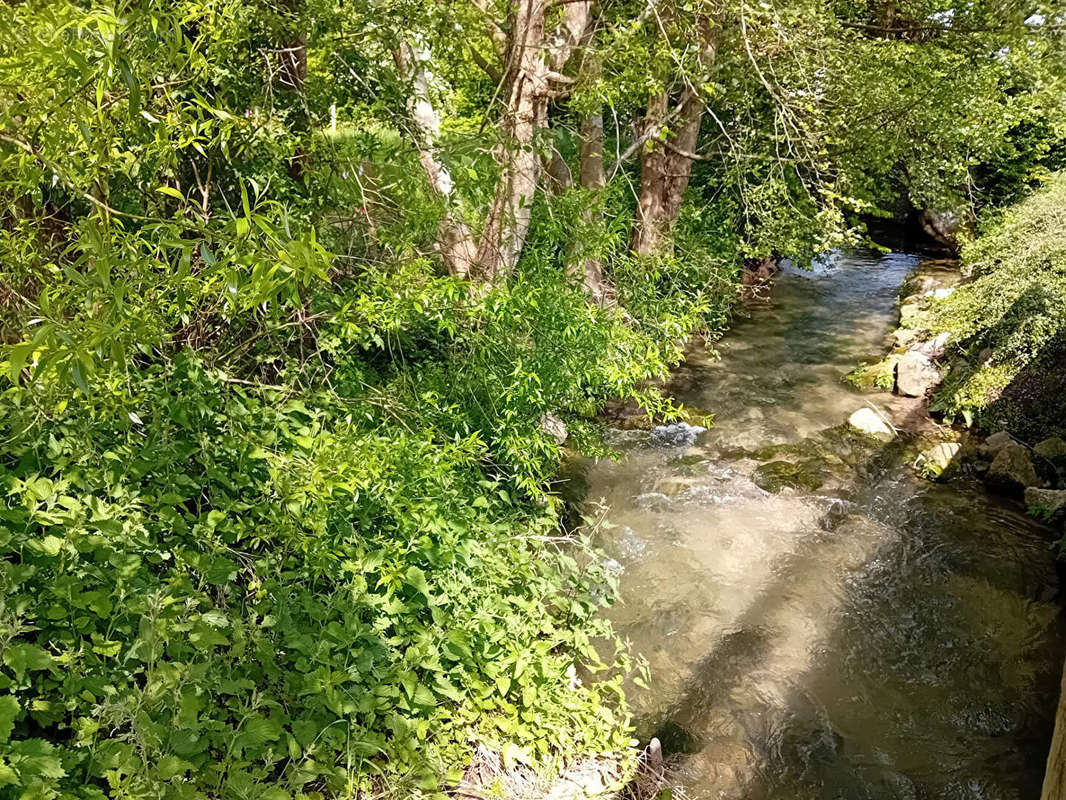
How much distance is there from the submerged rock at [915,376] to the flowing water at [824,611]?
14.0 inches

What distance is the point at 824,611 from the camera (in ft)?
17.9

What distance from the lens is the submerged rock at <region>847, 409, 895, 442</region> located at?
8148 millimetres

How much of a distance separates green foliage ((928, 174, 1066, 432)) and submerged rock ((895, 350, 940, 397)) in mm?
250

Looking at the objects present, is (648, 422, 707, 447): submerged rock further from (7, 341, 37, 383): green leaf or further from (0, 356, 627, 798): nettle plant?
(7, 341, 37, 383): green leaf

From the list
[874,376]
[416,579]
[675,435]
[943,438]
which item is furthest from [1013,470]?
[416,579]

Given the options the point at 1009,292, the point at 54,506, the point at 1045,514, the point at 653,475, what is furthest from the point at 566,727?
the point at 1009,292

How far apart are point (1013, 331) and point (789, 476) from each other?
3.71 meters

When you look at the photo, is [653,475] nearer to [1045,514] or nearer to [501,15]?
[1045,514]

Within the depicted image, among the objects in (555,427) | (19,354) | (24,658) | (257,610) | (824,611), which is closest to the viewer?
(19,354)

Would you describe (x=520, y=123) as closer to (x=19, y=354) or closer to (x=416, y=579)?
(x=416, y=579)

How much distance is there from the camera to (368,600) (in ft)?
10.1

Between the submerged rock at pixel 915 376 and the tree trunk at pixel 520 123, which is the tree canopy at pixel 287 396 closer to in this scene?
the tree trunk at pixel 520 123

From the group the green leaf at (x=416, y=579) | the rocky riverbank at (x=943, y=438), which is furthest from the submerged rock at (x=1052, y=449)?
the green leaf at (x=416, y=579)

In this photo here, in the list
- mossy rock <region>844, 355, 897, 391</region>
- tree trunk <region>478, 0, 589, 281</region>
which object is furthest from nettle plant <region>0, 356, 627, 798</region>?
mossy rock <region>844, 355, 897, 391</region>
